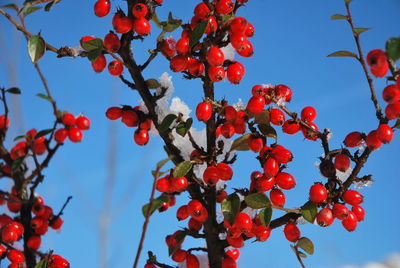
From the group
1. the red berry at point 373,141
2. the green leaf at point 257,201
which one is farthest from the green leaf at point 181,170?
the red berry at point 373,141

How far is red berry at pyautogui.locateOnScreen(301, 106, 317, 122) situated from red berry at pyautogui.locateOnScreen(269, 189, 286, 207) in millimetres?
236

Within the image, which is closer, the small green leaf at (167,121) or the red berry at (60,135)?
the small green leaf at (167,121)

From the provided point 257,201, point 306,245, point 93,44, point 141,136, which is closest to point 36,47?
point 93,44

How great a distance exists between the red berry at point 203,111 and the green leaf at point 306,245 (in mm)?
464

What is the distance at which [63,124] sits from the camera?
67.0 inches

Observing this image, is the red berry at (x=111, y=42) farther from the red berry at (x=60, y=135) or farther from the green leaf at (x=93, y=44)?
the red berry at (x=60, y=135)

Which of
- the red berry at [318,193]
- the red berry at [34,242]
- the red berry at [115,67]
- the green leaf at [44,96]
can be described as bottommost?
the red berry at [318,193]

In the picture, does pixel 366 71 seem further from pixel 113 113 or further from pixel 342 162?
pixel 113 113

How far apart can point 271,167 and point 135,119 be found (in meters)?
0.46

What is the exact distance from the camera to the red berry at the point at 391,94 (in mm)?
1026

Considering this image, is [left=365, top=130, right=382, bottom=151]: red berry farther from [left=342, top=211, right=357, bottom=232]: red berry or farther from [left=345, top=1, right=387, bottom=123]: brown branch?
[left=342, top=211, right=357, bottom=232]: red berry

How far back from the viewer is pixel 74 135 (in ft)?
5.57

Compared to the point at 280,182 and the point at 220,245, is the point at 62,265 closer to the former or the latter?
the point at 220,245

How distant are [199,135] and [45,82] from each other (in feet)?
1.92
